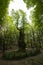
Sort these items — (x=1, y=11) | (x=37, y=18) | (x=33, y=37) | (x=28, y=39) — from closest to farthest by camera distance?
(x=1, y=11)
(x=37, y=18)
(x=33, y=37)
(x=28, y=39)

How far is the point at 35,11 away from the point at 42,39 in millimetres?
23515

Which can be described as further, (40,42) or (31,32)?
(31,32)

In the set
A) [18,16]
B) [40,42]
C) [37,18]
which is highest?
[18,16]

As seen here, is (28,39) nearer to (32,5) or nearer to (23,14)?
(23,14)

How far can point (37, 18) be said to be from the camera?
36.2 ft

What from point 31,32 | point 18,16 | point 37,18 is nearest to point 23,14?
point 18,16

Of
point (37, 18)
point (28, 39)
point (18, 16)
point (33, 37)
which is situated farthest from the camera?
point (28, 39)

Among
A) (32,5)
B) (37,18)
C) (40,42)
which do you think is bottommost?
(40,42)

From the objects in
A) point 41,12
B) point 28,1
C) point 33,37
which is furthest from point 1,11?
point 33,37

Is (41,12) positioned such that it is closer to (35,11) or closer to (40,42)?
(35,11)

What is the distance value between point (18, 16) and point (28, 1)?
73.7 feet

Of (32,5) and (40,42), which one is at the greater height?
(32,5)

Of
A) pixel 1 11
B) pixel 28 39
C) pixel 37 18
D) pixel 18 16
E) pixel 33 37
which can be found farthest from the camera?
pixel 28 39

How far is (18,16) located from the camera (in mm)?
33031
